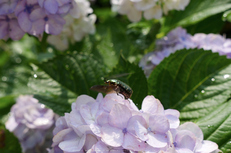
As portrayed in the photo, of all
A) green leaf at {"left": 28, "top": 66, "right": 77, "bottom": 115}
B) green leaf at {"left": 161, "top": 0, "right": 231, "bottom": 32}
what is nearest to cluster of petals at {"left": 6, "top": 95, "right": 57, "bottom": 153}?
green leaf at {"left": 28, "top": 66, "right": 77, "bottom": 115}

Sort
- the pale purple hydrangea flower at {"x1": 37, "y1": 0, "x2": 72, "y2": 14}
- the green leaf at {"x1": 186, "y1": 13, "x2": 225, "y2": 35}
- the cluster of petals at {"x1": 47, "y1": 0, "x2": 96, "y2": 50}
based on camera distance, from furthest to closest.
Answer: the green leaf at {"x1": 186, "y1": 13, "x2": 225, "y2": 35} < the cluster of petals at {"x1": 47, "y1": 0, "x2": 96, "y2": 50} < the pale purple hydrangea flower at {"x1": 37, "y1": 0, "x2": 72, "y2": 14}

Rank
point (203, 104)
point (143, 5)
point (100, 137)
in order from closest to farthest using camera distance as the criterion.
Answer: point (100, 137), point (203, 104), point (143, 5)

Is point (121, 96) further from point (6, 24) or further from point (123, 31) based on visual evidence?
point (123, 31)

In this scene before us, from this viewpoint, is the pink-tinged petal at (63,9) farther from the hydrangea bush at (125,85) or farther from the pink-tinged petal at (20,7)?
the pink-tinged petal at (20,7)

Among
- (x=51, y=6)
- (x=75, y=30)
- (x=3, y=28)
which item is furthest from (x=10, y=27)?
(x=75, y=30)

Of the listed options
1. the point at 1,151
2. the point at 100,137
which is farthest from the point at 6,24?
the point at 100,137

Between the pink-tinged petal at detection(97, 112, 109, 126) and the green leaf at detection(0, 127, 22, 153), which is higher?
the pink-tinged petal at detection(97, 112, 109, 126)

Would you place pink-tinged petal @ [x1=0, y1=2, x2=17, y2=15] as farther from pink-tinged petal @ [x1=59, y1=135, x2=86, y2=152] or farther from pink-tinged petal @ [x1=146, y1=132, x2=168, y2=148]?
pink-tinged petal @ [x1=146, y1=132, x2=168, y2=148]

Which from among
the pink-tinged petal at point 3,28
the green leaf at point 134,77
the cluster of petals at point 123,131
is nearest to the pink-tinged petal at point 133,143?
the cluster of petals at point 123,131
